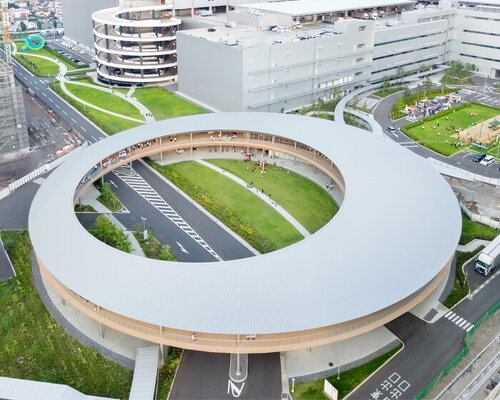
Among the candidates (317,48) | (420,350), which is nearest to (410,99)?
(317,48)

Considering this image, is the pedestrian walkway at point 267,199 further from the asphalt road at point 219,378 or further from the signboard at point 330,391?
the signboard at point 330,391

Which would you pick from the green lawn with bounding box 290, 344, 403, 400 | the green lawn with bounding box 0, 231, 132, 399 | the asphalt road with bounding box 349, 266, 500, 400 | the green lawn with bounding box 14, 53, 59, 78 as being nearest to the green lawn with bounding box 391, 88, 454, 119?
the asphalt road with bounding box 349, 266, 500, 400

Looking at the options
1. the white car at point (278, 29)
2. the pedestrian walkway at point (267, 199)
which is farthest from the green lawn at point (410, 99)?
the pedestrian walkway at point (267, 199)

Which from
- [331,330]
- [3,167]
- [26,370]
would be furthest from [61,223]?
[3,167]

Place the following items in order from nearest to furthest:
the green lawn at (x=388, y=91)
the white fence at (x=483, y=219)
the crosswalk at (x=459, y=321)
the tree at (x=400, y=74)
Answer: the crosswalk at (x=459, y=321) → the white fence at (x=483, y=219) → the green lawn at (x=388, y=91) → the tree at (x=400, y=74)

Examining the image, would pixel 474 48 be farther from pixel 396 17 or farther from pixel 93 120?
pixel 93 120

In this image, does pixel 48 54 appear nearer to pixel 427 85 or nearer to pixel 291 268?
pixel 427 85
